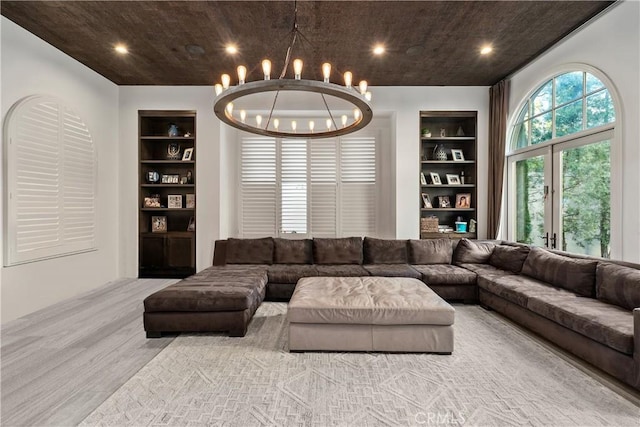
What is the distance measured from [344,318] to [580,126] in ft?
12.2

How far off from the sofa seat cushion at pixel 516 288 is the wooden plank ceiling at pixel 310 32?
2.91 metres

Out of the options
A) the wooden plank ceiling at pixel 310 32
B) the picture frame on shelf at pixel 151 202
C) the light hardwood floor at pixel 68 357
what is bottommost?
the light hardwood floor at pixel 68 357

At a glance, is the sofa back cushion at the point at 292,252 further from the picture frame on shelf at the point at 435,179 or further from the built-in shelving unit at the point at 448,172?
the picture frame on shelf at the point at 435,179

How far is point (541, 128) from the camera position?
14.1 feet

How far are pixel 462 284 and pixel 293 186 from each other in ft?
10.7

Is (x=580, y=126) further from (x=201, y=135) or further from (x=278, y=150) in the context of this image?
(x=201, y=135)

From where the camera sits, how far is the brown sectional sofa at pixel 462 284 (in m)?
2.26

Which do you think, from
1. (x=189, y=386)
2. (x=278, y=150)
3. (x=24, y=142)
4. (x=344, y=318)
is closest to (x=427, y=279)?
(x=344, y=318)

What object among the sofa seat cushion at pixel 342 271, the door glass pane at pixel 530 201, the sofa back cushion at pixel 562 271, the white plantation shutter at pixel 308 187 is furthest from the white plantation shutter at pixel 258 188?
the door glass pane at pixel 530 201

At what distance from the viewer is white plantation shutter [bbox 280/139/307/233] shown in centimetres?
561

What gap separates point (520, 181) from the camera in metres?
4.79

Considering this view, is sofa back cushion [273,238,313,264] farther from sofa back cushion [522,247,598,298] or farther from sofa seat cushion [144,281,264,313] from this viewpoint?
sofa back cushion [522,247,598,298]

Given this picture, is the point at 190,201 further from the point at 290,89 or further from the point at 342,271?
the point at 290,89

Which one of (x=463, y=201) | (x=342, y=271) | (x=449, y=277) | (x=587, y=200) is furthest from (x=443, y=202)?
(x=342, y=271)
